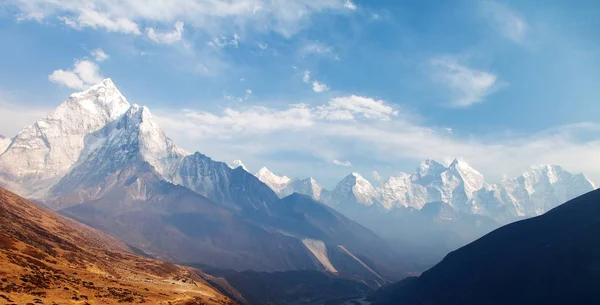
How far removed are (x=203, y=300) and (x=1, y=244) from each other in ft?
256

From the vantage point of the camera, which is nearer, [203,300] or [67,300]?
[67,300]

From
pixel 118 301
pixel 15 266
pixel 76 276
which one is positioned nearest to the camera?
pixel 15 266

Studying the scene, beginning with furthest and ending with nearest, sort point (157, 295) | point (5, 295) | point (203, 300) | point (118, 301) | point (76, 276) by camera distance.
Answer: point (203, 300), point (157, 295), point (76, 276), point (118, 301), point (5, 295)

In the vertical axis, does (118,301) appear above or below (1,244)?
below

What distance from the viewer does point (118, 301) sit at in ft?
451

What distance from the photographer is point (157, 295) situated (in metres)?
165

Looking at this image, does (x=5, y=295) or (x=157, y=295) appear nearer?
(x=5, y=295)

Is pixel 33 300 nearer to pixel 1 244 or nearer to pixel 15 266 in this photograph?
pixel 15 266

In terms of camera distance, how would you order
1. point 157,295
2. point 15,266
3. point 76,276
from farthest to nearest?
point 157,295
point 76,276
point 15,266

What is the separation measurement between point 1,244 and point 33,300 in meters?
49.9

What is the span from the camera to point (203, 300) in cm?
18738

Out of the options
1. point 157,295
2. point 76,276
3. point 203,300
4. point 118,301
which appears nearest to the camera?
point 118,301

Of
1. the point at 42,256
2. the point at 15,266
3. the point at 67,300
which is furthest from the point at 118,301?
the point at 42,256

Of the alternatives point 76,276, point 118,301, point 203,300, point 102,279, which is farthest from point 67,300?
point 203,300
